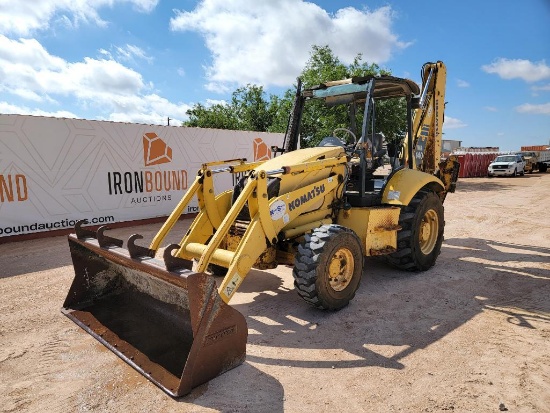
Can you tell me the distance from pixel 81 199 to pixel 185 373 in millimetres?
7920

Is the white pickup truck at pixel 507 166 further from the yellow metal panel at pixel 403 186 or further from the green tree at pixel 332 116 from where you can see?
the yellow metal panel at pixel 403 186

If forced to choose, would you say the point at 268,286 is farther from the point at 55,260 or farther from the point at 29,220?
the point at 29,220

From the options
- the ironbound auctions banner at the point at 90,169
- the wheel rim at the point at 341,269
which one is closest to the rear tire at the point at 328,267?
the wheel rim at the point at 341,269

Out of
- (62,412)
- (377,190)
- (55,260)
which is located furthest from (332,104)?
(55,260)

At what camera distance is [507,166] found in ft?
90.3

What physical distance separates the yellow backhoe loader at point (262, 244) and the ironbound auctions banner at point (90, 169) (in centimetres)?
537

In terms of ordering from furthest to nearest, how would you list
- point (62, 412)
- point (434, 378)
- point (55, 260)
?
point (55, 260) → point (434, 378) → point (62, 412)

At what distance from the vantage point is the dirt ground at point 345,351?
2932 millimetres

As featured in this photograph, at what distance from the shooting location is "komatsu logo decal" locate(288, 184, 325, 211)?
4.57 m

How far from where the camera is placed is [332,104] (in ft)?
19.7

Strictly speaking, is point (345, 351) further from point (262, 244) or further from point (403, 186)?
point (403, 186)

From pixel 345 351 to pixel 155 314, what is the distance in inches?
74.8

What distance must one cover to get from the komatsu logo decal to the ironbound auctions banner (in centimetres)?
698

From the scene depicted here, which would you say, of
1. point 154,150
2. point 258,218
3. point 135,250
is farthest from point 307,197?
point 154,150
